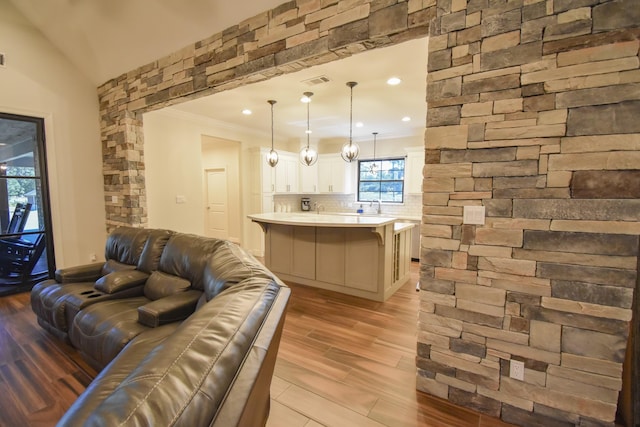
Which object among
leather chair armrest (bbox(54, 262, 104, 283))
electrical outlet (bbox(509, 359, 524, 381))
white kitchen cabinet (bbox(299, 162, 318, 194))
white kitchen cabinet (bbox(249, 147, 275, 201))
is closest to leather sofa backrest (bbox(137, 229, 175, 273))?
leather chair armrest (bbox(54, 262, 104, 283))

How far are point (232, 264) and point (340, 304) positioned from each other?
1.95m

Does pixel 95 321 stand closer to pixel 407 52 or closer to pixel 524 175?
pixel 524 175

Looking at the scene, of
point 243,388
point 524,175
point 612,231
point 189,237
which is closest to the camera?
point 243,388

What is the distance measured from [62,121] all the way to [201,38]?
261 centimetres

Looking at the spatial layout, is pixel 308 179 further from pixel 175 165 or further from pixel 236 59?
pixel 236 59

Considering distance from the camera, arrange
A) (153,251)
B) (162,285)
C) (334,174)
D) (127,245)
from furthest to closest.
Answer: (334,174)
(127,245)
(153,251)
(162,285)

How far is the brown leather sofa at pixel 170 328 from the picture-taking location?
0.64m

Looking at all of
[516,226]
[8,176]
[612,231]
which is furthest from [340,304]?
[8,176]

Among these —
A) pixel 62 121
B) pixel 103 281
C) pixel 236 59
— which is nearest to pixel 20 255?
pixel 62 121

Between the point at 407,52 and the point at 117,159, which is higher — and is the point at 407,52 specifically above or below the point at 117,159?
above

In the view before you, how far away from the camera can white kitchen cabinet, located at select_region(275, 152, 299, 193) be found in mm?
6445

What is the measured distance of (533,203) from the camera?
1.59 metres

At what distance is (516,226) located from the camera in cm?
164

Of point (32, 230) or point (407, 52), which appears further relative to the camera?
point (32, 230)
